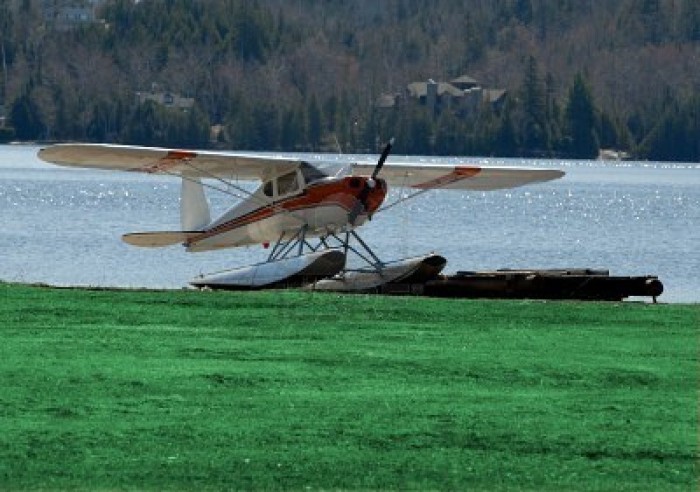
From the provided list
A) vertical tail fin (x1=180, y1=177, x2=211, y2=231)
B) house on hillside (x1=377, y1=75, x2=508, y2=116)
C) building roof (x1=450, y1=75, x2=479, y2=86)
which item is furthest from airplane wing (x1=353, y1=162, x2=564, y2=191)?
building roof (x1=450, y1=75, x2=479, y2=86)

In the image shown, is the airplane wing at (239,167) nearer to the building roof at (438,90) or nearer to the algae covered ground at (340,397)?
the algae covered ground at (340,397)

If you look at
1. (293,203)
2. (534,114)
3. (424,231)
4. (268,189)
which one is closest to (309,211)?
(293,203)

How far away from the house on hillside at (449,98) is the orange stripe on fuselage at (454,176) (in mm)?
139591

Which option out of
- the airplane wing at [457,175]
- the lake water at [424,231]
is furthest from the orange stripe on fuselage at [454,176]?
the lake water at [424,231]

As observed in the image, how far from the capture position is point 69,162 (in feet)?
78.8

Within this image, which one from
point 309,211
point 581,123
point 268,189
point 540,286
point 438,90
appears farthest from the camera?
point 438,90

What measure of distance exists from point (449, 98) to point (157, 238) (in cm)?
14483

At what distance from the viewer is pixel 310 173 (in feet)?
81.8

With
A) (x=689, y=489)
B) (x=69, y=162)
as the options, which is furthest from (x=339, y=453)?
(x=69, y=162)

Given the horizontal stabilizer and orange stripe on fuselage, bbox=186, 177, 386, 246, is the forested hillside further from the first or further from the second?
orange stripe on fuselage, bbox=186, 177, 386, 246

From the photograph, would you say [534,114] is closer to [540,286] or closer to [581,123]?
[581,123]

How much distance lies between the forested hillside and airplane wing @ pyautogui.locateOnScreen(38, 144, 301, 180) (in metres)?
125

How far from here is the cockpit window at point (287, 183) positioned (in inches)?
987

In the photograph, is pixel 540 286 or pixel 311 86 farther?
pixel 311 86
